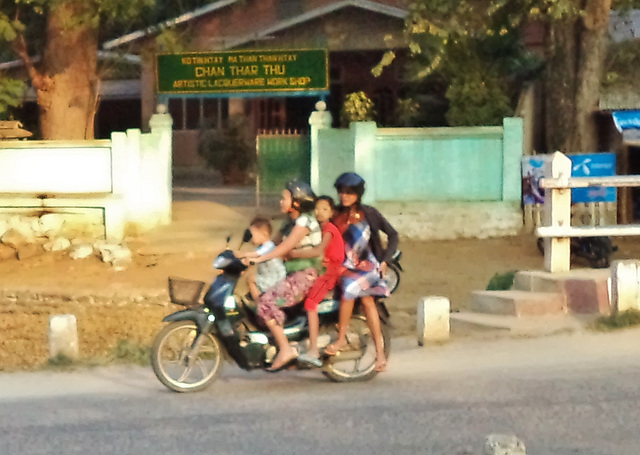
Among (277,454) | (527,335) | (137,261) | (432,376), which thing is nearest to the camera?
(277,454)

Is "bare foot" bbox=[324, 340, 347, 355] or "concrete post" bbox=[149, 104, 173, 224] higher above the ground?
"concrete post" bbox=[149, 104, 173, 224]

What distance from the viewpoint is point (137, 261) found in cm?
1655

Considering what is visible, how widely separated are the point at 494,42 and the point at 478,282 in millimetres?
6174

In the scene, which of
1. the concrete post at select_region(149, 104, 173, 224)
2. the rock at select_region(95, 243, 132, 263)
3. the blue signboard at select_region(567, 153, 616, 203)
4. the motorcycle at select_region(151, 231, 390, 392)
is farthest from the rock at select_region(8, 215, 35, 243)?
the motorcycle at select_region(151, 231, 390, 392)

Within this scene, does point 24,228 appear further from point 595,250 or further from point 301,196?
point 301,196

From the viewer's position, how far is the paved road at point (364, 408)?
659 cm

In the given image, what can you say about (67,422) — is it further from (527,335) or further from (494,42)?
(494,42)

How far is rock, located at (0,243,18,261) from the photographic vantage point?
55.4ft

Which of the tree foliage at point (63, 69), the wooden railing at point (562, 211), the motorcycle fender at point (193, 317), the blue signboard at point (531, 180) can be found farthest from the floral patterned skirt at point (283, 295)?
the tree foliage at point (63, 69)

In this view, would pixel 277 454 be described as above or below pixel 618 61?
below

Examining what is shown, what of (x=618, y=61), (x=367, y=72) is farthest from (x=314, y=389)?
(x=367, y=72)

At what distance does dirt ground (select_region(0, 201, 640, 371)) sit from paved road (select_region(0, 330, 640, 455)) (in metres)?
3.61

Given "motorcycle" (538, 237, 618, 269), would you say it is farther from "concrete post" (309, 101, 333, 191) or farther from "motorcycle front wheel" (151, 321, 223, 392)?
"motorcycle front wheel" (151, 321, 223, 392)

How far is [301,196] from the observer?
8.09 m
